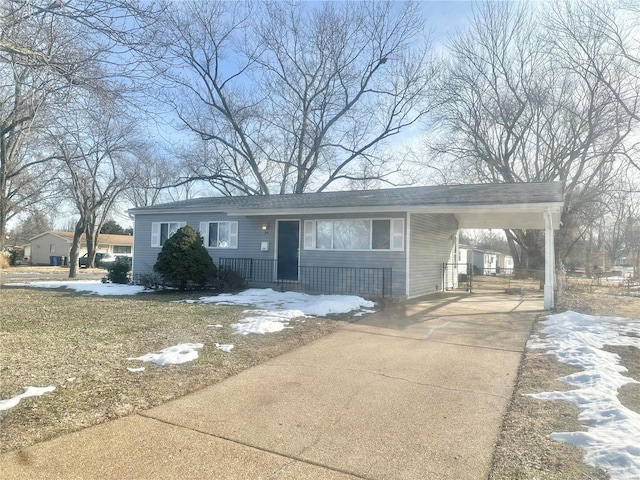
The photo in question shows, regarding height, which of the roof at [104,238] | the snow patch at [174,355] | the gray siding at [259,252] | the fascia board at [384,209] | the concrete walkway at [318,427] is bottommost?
the concrete walkway at [318,427]

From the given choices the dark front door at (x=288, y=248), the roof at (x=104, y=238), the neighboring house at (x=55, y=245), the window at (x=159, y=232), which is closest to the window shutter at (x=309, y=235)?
the dark front door at (x=288, y=248)

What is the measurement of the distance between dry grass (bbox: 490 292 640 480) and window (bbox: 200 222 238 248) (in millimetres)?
11059

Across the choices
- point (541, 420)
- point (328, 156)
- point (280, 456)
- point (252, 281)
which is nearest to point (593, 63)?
point (328, 156)

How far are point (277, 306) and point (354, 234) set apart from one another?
406cm

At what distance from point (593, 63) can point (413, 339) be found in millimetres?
18603

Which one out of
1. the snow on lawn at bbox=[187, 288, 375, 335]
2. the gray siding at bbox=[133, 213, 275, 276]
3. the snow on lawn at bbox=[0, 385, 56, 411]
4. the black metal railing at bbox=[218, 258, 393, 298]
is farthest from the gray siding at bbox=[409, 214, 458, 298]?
the snow on lawn at bbox=[0, 385, 56, 411]

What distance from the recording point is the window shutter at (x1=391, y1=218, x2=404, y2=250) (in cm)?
1198

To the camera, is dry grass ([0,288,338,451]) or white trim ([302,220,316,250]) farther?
white trim ([302,220,316,250])

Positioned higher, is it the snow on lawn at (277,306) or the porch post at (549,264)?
the porch post at (549,264)

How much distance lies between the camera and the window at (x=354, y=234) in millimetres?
12086

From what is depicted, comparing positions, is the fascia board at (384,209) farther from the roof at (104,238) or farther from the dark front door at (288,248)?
the roof at (104,238)

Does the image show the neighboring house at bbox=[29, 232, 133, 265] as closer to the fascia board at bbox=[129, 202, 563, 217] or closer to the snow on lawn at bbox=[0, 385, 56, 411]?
the fascia board at bbox=[129, 202, 563, 217]

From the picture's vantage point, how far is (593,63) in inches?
747

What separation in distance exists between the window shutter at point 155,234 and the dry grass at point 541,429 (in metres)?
14.0
